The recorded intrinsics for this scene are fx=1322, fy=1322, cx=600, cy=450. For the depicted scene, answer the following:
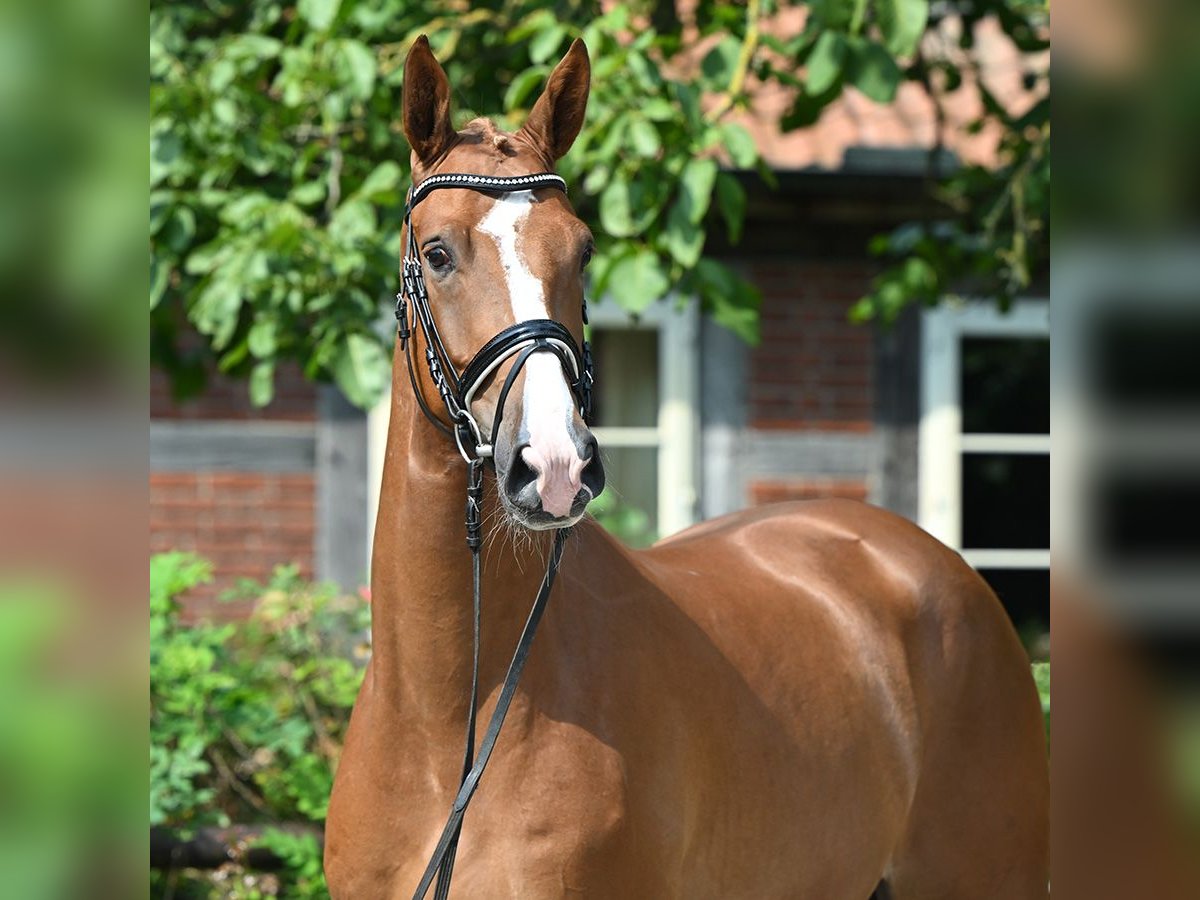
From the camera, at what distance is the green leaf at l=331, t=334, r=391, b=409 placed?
376 centimetres

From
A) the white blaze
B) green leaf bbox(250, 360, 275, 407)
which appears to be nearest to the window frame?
green leaf bbox(250, 360, 275, 407)

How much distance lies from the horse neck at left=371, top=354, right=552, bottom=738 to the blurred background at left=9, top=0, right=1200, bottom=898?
99cm

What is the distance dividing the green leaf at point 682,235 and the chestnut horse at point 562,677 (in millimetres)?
1017

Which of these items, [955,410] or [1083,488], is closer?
[1083,488]

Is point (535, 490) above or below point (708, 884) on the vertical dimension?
above

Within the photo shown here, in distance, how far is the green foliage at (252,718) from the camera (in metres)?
4.22

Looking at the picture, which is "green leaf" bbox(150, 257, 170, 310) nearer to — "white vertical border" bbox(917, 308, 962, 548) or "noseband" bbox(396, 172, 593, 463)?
"noseband" bbox(396, 172, 593, 463)

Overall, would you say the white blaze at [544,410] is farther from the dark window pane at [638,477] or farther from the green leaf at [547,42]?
the dark window pane at [638,477]

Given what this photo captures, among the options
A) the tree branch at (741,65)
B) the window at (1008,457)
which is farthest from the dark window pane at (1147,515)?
the window at (1008,457)

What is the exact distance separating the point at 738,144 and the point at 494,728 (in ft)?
7.16

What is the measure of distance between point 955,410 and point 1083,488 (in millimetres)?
6398

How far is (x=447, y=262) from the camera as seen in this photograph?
6.78 ft

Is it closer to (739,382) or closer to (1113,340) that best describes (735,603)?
(1113,340)

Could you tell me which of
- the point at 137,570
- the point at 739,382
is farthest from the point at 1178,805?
the point at 739,382
